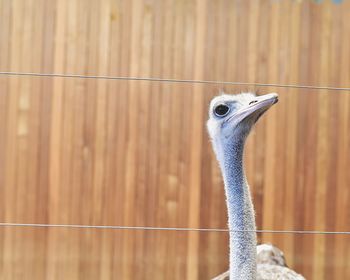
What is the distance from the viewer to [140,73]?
2.04m

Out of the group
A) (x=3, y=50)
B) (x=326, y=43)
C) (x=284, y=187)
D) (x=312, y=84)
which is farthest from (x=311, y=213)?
(x=3, y=50)

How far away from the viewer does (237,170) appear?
6.03 ft

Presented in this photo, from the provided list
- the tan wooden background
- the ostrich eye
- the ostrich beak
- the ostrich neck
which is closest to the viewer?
the ostrich beak

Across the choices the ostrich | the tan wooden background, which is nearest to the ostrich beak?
the ostrich

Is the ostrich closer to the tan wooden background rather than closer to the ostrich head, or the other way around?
the ostrich head

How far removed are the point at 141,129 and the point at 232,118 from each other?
0.36 metres

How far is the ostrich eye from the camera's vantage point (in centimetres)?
189

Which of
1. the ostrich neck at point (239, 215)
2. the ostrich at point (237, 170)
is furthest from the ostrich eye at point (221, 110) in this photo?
the ostrich neck at point (239, 215)

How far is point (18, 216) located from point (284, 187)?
0.93m

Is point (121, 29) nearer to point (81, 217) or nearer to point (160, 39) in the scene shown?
point (160, 39)

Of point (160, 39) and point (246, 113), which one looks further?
point (160, 39)

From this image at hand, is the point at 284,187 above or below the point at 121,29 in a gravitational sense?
below

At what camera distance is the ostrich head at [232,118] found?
5.91 ft

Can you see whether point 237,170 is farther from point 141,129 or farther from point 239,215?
point 141,129
